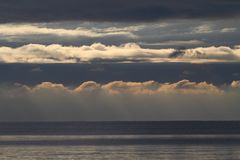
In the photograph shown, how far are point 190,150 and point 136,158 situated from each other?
12900mm

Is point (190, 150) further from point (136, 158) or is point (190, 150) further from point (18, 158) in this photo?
point (18, 158)

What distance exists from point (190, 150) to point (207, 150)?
1.94 meters

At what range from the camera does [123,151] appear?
3236 inches

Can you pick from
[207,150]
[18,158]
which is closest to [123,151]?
[207,150]

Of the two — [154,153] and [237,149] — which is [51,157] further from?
[237,149]

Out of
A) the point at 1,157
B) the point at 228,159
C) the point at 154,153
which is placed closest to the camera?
the point at 228,159

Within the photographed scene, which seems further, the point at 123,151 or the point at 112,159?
the point at 123,151

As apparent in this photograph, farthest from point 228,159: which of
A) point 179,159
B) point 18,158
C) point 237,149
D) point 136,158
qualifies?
point 18,158

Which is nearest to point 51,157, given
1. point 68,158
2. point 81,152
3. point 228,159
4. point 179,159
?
point 68,158

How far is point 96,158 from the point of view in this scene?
235 ft

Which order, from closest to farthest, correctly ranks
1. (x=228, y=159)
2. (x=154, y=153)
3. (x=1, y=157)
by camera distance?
(x=228, y=159) → (x=1, y=157) → (x=154, y=153)

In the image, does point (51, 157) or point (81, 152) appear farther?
point (81, 152)

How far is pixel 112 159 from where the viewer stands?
70500mm

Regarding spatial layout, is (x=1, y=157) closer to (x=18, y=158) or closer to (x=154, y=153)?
(x=18, y=158)
